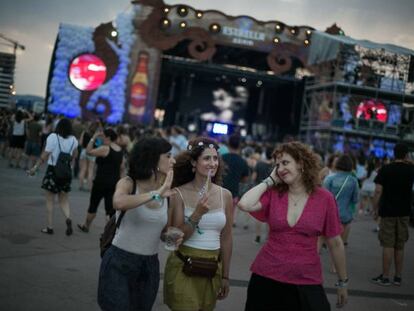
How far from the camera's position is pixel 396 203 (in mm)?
6879

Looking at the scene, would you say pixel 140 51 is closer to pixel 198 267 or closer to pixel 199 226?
pixel 199 226

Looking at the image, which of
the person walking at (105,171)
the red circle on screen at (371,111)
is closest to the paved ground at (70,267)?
the person walking at (105,171)

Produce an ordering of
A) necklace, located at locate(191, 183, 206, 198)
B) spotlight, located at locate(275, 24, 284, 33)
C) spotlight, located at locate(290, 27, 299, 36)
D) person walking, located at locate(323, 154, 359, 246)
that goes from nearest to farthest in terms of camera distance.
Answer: necklace, located at locate(191, 183, 206, 198), person walking, located at locate(323, 154, 359, 246), spotlight, located at locate(275, 24, 284, 33), spotlight, located at locate(290, 27, 299, 36)

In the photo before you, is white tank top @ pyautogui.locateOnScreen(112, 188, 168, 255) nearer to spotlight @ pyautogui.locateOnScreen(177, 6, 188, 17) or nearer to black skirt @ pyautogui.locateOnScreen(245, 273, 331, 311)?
black skirt @ pyautogui.locateOnScreen(245, 273, 331, 311)

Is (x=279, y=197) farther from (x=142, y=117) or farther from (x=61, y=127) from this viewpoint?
(x=142, y=117)

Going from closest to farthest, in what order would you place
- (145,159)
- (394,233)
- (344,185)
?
(145,159), (394,233), (344,185)

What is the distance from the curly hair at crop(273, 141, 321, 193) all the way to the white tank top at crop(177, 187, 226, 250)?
1.44 ft

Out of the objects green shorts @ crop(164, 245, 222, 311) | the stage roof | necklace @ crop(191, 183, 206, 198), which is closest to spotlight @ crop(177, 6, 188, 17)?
the stage roof

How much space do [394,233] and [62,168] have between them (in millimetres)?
4648

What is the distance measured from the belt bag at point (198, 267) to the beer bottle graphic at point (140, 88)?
24.6 meters

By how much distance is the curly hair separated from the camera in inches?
134

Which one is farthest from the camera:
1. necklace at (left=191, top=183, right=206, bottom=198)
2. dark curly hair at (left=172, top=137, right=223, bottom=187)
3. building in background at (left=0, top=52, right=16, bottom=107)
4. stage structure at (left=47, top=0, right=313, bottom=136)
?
stage structure at (left=47, top=0, right=313, bottom=136)

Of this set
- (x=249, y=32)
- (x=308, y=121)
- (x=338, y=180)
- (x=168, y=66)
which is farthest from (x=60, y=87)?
(x=338, y=180)

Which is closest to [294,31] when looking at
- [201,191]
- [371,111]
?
[371,111]
